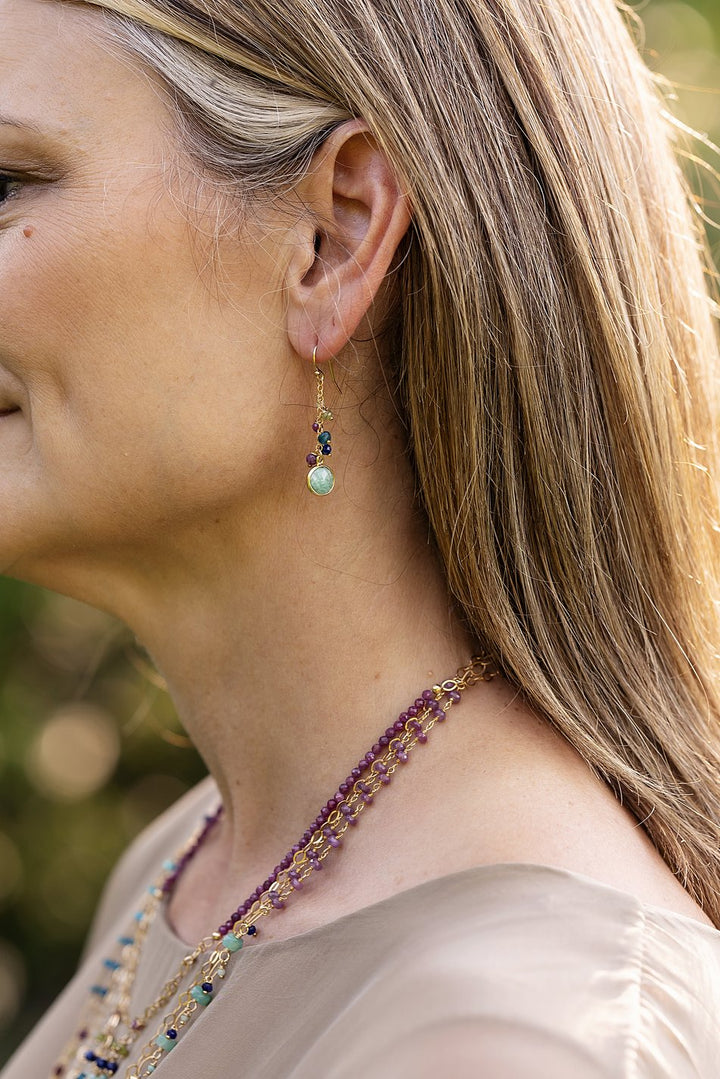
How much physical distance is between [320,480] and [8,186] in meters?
0.57

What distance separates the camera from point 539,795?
1.41 m

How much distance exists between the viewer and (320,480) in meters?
1.60

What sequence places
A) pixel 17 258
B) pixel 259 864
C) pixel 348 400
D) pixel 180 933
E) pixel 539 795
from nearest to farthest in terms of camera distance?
pixel 539 795 → pixel 17 258 → pixel 348 400 → pixel 259 864 → pixel 180 933

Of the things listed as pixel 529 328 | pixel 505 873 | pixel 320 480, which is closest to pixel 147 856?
pixel 320 480

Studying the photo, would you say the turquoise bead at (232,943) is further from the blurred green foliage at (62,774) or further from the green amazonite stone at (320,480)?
the blurred green foliage at (62,774)

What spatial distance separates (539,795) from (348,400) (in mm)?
601

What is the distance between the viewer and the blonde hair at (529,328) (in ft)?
5.02

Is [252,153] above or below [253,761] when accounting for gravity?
above

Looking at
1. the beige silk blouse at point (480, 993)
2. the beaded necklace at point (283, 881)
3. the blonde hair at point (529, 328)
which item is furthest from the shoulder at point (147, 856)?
the blonde hair at point (529, 328)

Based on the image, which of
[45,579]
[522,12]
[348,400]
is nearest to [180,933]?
[45,579]

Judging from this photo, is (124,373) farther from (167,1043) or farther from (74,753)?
(74,753)

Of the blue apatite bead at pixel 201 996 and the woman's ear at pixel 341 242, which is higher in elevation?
the woman's ear at pixel 341 242

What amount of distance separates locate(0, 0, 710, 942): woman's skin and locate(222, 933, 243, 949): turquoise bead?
0.14ft

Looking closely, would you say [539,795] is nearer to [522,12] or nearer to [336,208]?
[336,208]
